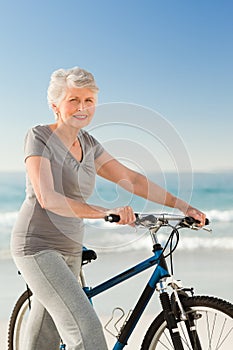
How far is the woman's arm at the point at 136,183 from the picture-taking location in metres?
2.33

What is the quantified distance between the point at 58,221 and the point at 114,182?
26 cm

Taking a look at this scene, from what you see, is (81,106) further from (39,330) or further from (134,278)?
(134,278)

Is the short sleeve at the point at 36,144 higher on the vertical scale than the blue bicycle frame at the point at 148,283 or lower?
higher

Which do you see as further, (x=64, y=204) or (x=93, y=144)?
(x=93, y=144)

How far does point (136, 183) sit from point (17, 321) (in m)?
0.85

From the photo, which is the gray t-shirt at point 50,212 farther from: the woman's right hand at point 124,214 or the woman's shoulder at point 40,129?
the woman's right hand at point 124,214

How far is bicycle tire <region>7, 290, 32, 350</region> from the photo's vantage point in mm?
2766

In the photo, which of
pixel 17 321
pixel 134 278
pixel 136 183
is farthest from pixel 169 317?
pixel 134 278

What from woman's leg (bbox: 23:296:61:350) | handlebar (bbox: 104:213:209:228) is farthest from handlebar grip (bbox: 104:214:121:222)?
woman's leg (bbox: 23:296:61:350)

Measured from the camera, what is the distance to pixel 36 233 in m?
2.22

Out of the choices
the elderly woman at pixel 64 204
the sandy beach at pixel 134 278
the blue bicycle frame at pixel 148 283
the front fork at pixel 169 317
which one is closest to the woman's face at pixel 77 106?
the elderly woman at pixel 64 204

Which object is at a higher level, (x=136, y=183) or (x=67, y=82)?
(x=67, y=82)

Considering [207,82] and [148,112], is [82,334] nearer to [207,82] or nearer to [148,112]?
[148,112]

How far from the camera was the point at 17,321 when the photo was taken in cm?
282
